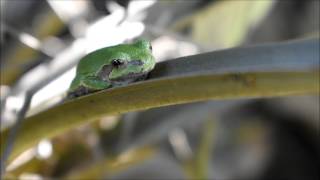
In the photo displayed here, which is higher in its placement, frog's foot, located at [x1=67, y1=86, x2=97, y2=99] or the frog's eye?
the frog's eye

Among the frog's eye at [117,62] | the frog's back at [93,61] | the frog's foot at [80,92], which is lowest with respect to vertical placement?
the frog's foot at [80,92]

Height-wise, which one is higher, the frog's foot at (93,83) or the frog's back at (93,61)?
the frog's back at (93,61)

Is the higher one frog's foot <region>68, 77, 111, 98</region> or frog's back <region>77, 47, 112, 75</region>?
frog's back <region>77, 47, 112, 75</region>

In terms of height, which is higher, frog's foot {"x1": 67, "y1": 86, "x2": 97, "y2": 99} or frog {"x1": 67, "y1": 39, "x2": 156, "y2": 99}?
frog {"x1": 67, "y1": 39, "x2": 156, "y2": 99}

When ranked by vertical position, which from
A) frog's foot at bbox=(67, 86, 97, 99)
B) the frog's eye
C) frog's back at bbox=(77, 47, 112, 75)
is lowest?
frog's foot at bbox=(67, 86, 97, 99)

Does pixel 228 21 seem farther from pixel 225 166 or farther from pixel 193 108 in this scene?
pixel 225 166

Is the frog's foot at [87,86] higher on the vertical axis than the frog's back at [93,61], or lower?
lower
